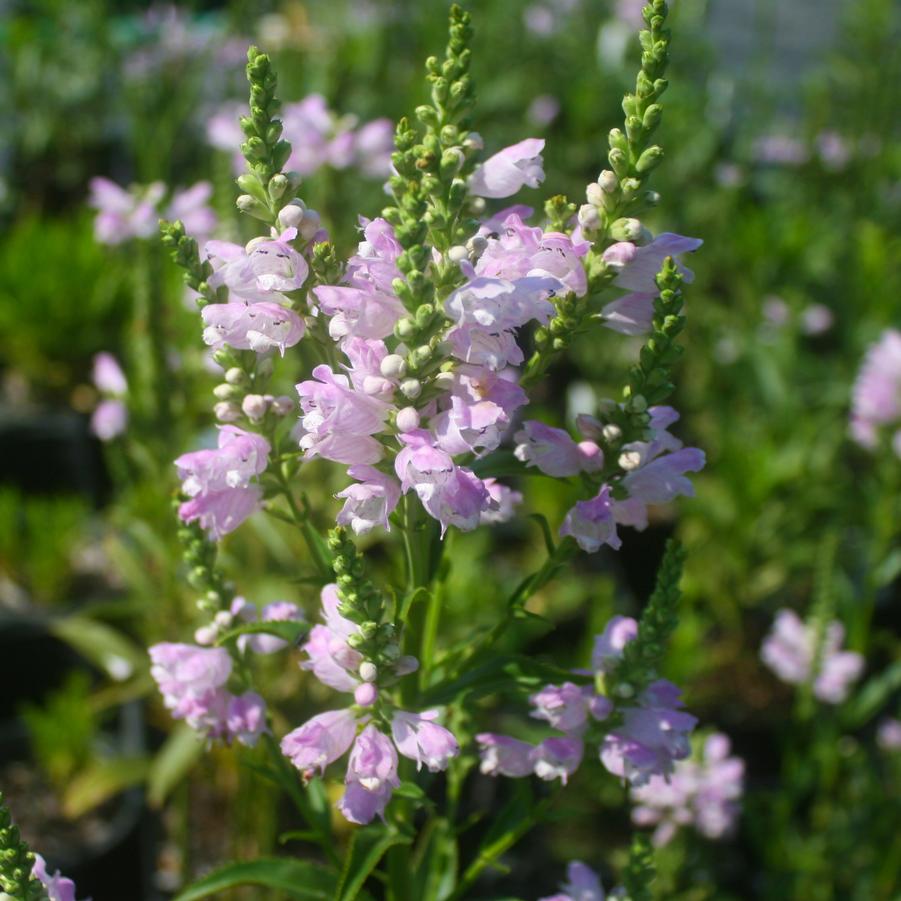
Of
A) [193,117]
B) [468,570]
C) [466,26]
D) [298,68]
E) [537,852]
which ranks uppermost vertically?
[466,26]

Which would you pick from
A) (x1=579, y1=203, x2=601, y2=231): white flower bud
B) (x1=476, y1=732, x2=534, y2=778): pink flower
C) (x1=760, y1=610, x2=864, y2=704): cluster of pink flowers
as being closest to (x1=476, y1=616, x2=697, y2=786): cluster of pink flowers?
(x1=476, y1=732, x2=534, y2=778): pink flower

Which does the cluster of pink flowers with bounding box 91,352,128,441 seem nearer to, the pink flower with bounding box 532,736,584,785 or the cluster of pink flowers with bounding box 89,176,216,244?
the cluster of pink flowers with bounding box 89,176,216,244

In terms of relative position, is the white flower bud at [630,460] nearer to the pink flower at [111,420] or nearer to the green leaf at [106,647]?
the pink flower at [111,420]

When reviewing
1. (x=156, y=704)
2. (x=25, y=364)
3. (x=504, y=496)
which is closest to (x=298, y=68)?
(x=25, y=364)

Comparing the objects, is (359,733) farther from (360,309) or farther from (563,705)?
(360,309)

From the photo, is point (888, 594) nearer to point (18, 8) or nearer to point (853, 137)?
point (853, 137)

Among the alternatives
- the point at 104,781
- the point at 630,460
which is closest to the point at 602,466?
the point at 630,460
